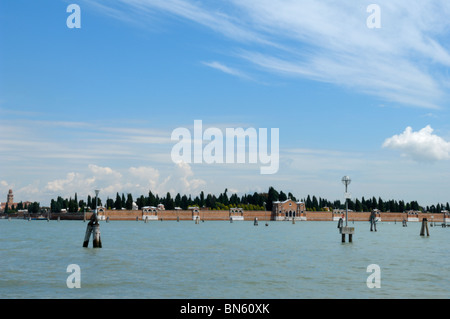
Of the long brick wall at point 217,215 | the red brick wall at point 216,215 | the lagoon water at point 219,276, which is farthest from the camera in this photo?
the long brick wall at point 217,215

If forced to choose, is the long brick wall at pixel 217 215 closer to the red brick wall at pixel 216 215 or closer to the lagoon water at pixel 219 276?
the red brick wall at pixel 216 215

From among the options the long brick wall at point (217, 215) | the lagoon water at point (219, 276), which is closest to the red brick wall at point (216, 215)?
the long brick wall at point (217, 215)

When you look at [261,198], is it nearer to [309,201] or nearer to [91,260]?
[309,201]

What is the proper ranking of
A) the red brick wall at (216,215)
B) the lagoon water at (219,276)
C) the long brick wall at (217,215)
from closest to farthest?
1. the lagoon water at (219,276)
2. the red brick wall at (216,215)
3. the long brick wall at (217,215)

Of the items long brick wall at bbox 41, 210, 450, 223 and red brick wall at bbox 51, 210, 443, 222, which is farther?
long brick wall at bbox 41, 210, 450, 223

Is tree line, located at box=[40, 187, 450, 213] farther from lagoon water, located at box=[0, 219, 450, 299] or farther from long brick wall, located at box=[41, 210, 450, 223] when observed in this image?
lagoon water, located at box=[0, 219, 450, 299]

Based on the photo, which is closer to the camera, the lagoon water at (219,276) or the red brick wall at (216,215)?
the lagoon water at (219,276)

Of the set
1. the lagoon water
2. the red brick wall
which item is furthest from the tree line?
the lagoon water

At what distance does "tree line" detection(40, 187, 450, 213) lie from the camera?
148 metres

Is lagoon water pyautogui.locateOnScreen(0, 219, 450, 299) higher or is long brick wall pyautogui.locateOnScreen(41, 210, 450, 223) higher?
Answer: lagoon water pyautogui.locateOnScreen(0, 219, 450, 299)

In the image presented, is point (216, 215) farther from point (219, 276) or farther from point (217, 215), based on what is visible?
point (219, 276)

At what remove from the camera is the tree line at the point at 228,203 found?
14762cm
